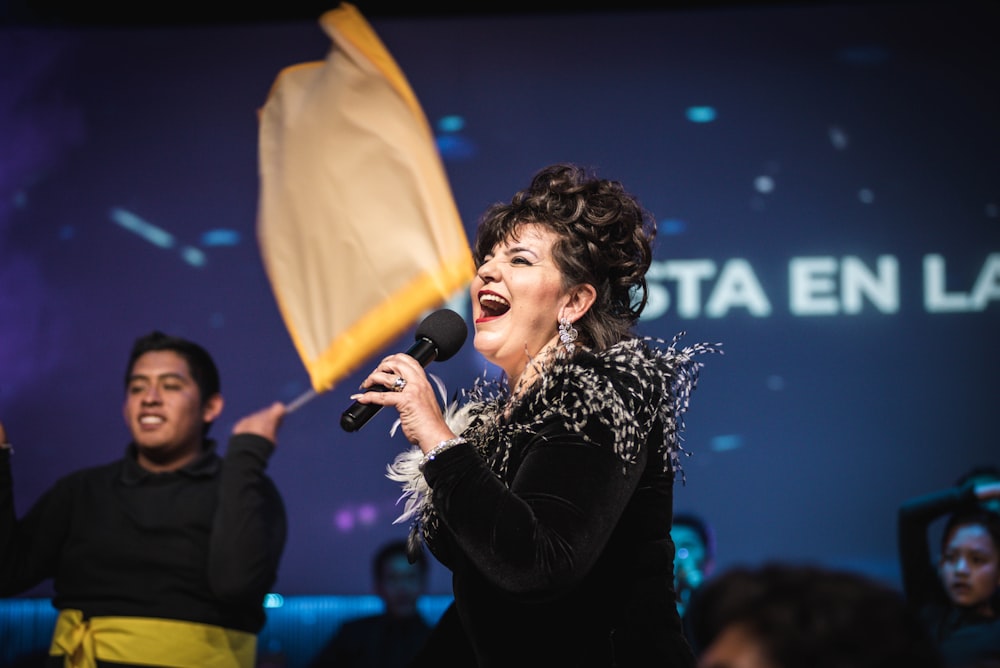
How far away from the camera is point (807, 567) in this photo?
96 centimetres

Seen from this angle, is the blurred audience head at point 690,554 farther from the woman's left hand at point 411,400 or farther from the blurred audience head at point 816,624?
the blurred audience head at point 816,624

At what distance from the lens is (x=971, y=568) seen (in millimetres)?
3471

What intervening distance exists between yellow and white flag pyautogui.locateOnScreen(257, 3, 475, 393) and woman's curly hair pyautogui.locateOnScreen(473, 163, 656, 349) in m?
1.99

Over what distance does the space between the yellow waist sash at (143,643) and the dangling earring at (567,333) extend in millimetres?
1436

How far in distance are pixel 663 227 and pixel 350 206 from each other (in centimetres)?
121

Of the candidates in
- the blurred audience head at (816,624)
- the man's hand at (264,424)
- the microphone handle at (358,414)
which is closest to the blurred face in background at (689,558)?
the man's hand at (264,424)

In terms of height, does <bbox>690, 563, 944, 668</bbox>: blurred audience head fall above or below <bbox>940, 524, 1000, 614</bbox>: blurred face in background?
below

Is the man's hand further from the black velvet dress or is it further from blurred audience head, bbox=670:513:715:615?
blurred audience head, bbox=670:513:715:615

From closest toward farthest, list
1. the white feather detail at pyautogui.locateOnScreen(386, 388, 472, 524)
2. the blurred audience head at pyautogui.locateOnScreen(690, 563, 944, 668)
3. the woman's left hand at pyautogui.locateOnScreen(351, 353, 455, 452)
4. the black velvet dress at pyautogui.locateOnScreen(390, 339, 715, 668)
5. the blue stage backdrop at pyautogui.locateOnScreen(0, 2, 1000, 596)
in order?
the blurred audience head at pyautogui.locateOnScreen(690, 563, 944, 668) < the black velvet dress at pyautogui.locateOnScreen(390, 339, 715, 668) < the woman's left hand at pyautogui.locateOnScreen(351, 353, 455, 452) < the white feather detail at pyautogui.locateOnScreen(386, 388, 472, 524) < the blue stage backdrop at pyautogui.locateOnScreen(0, 2, 1000, 596)

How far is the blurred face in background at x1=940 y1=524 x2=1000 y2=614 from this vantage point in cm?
344

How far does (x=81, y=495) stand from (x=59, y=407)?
1684 mm

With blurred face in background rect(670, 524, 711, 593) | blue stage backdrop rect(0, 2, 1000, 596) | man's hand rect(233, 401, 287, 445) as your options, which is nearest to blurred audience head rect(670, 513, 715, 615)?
blurred face in background rect(670, 524, 711, 593)

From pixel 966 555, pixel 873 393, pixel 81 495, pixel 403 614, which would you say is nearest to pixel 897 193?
pixel 873 393

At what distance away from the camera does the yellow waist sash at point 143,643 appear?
2.83 meters
